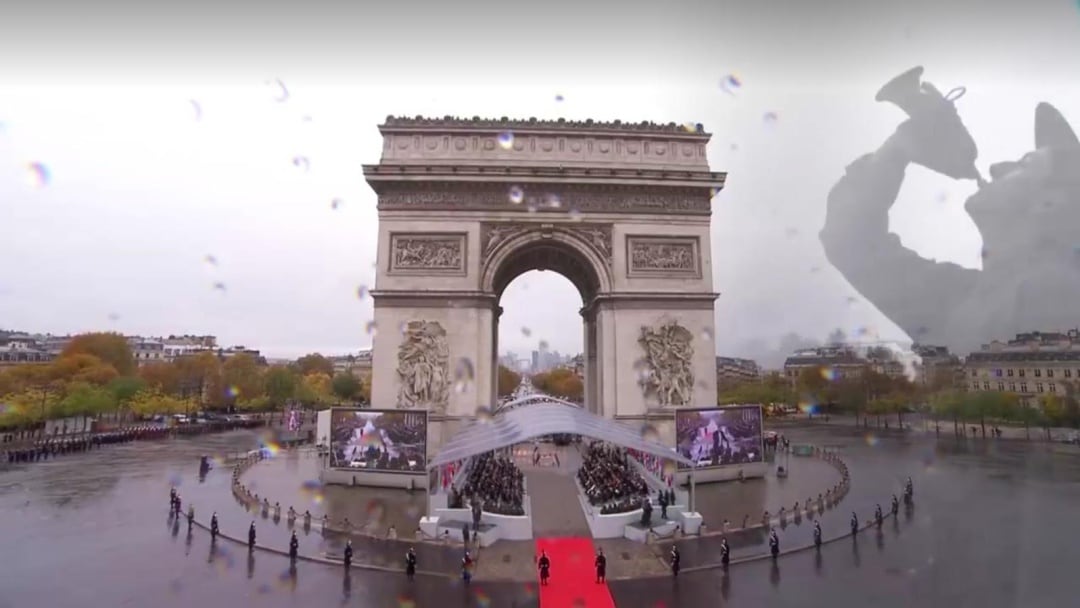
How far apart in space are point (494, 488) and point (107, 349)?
62.6 m

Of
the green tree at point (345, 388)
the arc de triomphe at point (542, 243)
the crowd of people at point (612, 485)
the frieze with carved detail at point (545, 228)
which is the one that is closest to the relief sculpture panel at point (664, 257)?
the arc de triomphe at point (542, 243)

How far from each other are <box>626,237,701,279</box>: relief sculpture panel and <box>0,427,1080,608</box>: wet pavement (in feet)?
35.2

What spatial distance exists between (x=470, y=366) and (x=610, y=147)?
37.7ft

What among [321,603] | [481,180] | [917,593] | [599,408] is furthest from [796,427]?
[321,603]

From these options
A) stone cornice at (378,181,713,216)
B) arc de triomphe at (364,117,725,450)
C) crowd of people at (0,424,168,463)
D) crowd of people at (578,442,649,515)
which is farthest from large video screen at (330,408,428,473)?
crowd of people at (0,424,168,463)

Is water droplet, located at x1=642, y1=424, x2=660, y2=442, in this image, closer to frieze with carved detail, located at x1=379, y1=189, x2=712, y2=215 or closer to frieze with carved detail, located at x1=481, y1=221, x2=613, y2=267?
frieze with carved detail, located at x1=481, y1=221, x2=613, y2=267

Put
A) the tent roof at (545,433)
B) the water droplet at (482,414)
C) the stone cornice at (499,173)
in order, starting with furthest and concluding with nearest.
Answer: the stone cornice at (499,173) → the water droplet at (482,414) → the tent roof at (545,433)

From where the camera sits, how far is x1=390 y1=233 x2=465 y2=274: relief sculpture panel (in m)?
24.7

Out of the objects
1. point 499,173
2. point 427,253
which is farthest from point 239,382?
point 499,173

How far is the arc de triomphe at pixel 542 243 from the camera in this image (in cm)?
2408

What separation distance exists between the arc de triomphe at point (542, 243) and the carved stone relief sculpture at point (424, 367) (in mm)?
42

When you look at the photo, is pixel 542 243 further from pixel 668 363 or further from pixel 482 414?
pixel 482 414

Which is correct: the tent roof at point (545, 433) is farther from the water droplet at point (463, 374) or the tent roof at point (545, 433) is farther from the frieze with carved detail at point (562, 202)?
the frieze with carved detail at point (562, 202)

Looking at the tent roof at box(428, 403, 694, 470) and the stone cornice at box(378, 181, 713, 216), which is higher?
the stone cornice at box(378, 181, 713, 216)
